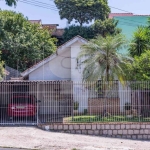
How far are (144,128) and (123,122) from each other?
0.95 meters

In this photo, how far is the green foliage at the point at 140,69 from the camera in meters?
15.9

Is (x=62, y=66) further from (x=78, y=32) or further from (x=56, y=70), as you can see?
(x=78, y=32)

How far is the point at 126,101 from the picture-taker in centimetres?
1475

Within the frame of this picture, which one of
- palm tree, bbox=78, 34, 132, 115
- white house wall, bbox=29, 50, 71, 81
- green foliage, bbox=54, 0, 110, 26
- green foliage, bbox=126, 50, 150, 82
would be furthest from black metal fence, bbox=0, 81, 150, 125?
green foliage, bbox=54, 0, 110, 26

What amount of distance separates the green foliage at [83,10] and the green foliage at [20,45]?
5651 millimetres

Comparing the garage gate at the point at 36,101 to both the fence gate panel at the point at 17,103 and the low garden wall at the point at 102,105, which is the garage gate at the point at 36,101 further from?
the low garden wall at the point at 102,105

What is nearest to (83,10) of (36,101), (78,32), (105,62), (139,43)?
(78,32)

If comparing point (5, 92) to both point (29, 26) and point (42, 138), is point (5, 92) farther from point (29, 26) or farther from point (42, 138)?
point (29, 26)

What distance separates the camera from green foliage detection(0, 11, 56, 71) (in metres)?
30.4

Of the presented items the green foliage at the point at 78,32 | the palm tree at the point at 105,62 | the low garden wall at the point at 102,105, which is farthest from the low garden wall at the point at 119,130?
the green foliage at the point at 78,32

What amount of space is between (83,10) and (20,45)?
389 inches

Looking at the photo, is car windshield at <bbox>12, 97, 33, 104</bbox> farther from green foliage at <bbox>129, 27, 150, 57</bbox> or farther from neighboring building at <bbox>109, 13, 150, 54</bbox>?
neighboring building at <bbox>109, 13, 150, 54</bbox>

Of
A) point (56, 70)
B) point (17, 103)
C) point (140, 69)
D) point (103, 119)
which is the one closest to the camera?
point (103, 119)

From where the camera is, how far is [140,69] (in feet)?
53.3
